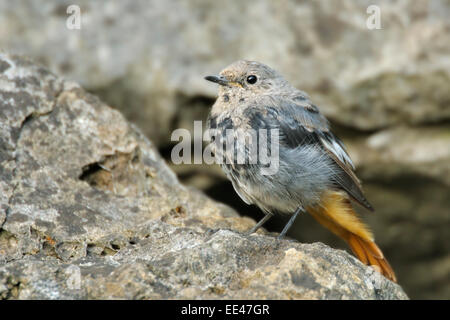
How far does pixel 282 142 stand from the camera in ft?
15.0

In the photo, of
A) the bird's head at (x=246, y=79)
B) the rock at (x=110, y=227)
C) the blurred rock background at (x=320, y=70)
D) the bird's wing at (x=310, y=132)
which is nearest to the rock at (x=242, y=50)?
the blurred rock background at (x=320, y=70)

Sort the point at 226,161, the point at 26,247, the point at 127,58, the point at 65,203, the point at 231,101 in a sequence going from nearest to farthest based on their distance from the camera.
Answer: the point at 26,247 < the point at 65,203 < the point at 226,161 < the point at 231,101 < the point at 127,58

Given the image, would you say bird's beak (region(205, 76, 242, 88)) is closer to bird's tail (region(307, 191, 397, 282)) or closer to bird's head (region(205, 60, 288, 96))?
bird's head (region(205, 60, 288, 96))

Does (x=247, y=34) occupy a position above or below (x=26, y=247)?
above

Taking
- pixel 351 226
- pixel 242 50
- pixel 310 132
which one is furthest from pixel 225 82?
pixel 351 226

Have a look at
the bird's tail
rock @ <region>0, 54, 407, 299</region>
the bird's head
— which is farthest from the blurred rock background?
Answer: rock @ <region>0, 54, 407, 299</region>

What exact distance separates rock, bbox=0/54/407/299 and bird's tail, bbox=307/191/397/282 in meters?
0.67

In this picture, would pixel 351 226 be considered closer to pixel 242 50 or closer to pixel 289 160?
pixel 289 160

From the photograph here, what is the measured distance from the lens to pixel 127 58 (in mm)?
6391

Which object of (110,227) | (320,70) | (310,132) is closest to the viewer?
(110,227)

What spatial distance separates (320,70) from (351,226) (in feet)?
6.40

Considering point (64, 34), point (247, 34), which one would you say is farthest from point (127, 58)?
point (247, 34)

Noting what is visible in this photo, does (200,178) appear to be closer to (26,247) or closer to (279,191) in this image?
(279,191)

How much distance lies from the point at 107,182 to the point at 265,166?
1234 mm
